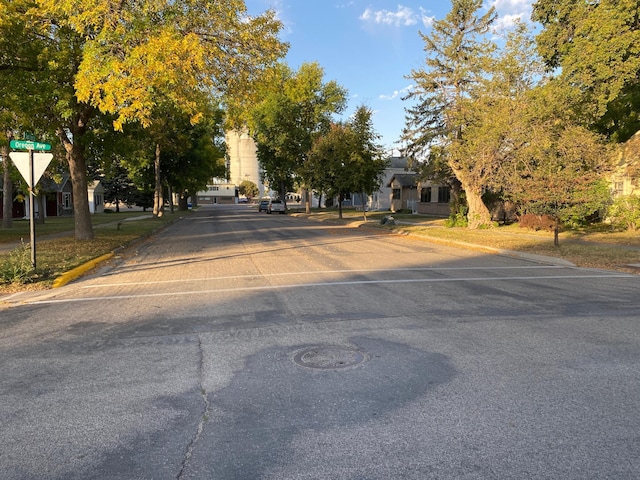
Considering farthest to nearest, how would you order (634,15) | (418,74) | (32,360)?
(418,74) < (634,15) < (32,360)

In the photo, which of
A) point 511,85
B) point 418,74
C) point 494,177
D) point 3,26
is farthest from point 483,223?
point 3,26

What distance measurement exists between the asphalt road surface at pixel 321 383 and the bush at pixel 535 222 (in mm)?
14325

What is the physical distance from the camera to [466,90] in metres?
25.9

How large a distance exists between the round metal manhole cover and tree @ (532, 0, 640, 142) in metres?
22.1

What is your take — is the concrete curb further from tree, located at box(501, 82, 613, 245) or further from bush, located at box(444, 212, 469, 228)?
bush, located at box(444, 212, 469, 228)

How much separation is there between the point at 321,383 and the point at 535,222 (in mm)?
21478

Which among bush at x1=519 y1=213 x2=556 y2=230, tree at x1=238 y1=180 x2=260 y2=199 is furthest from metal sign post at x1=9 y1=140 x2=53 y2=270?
tree at x1=238 y1=180 x2=260 y2=199

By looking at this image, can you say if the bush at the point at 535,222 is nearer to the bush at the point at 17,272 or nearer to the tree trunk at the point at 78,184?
the tree trunk at the point at 78,184

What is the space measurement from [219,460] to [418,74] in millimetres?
27648

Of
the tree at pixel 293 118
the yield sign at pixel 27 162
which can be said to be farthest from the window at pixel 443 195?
the yield sign at pixel 27 162

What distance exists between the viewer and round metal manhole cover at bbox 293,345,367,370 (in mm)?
4898

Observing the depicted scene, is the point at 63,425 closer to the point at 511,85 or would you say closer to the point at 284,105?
the point at 511,85

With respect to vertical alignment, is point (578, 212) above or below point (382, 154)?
below

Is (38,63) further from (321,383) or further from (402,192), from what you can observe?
(402,192)
